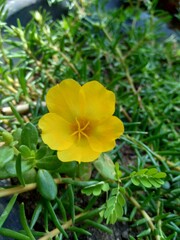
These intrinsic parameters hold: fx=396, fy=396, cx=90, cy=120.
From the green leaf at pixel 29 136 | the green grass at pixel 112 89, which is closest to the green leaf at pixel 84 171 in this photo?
the green grass at pixel 112 89

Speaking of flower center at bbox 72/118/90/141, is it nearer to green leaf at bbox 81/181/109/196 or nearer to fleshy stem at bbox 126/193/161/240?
green leaf at bbox 81/181/109/196

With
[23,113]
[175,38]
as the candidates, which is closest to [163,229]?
[23,113]

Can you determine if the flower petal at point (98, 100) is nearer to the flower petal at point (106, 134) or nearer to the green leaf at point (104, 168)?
the flower petal at point (106, 134)

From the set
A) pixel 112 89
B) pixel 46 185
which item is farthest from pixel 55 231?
pixel 112 89

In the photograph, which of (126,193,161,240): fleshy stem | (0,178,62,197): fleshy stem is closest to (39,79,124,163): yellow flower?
(0,178,62,197): fleshy stem

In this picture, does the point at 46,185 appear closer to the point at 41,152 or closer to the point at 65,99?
the point at 41,152

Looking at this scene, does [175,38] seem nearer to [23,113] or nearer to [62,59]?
[62,59]
